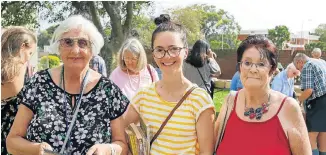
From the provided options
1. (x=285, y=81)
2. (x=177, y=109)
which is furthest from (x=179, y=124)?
(x=285, y=81)

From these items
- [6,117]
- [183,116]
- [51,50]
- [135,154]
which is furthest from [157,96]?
[6,117]

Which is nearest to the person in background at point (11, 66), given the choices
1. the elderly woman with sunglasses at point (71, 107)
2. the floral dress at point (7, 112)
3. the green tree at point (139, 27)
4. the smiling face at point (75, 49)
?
the floral dress at point (7, 112)

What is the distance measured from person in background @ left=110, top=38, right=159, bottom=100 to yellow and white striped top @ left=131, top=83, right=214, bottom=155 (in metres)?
2.31

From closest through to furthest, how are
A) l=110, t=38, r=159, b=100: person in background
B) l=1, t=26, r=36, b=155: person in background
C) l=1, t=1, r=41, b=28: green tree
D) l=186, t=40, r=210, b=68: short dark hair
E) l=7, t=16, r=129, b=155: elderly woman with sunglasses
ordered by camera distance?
l=7, t=16, r=129, b=155: elderly woman with sunglasses, l=1, t=26, r=36, b=155: person in background, l=110, t=38, r=159, b=100: person in background, l=186, t=40, r=210, b=68: short dark hair, l=1, t=1, r=41, b=28: green tree

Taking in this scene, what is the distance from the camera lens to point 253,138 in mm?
2240

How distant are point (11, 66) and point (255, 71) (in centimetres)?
168

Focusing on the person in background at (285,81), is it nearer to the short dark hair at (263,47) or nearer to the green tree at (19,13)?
the short dark hair at (263,47)

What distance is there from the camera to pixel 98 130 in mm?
2289

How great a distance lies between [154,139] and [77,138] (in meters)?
0.43

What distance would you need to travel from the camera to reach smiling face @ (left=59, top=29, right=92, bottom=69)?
7.52 ft

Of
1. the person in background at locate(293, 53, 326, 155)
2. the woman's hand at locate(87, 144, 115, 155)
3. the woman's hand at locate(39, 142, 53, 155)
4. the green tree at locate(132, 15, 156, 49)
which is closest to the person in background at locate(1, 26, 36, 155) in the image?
the woman's hand at locate(39, 142, 53, 155)

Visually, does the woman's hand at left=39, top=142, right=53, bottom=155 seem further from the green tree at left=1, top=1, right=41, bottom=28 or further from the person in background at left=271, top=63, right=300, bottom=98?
the green tree at left=1, top=1, right=41, bottom=28

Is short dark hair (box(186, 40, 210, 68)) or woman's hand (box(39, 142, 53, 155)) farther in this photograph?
short dark hair (box(186, 40, 210, 68))

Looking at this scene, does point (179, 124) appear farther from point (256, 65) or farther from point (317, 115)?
point (317, 115)
